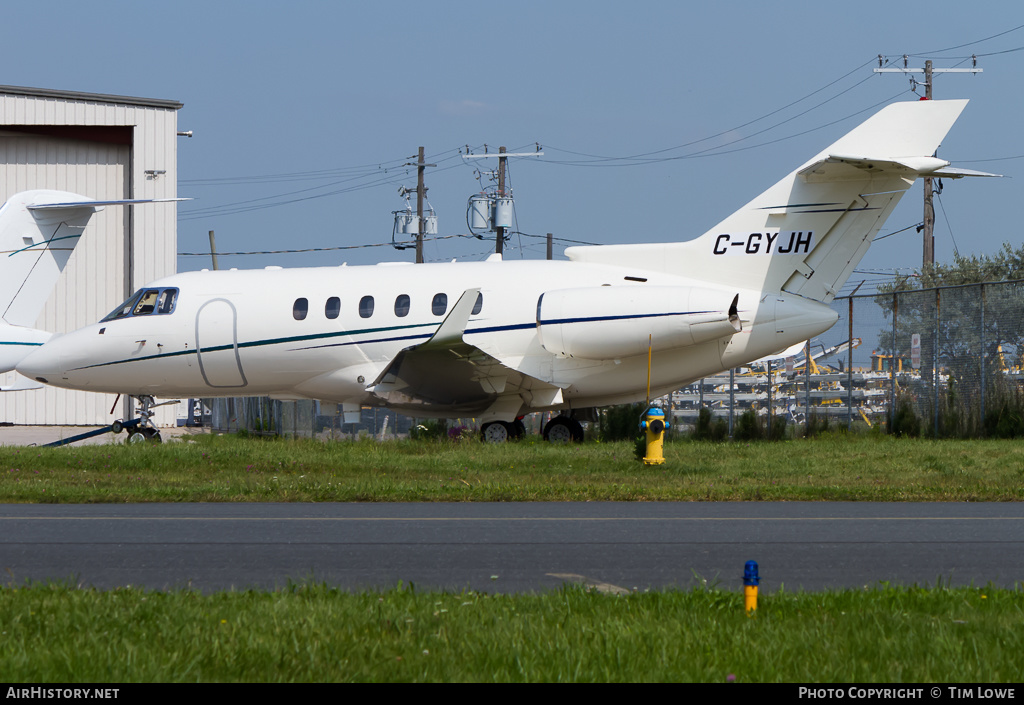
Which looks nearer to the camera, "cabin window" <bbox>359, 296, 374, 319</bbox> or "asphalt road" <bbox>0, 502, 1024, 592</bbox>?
"asphalt road" <bbox>0, 502, 1024, 592</bbox>

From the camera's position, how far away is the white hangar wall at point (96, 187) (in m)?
31.9

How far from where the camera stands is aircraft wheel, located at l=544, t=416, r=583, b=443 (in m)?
21.5

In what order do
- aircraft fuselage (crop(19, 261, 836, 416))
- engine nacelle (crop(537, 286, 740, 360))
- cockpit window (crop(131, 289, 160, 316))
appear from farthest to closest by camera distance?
cockpit window (crop(131, 289, 160, 316)) → aircraft fuselage (crop(19, 261, 836, 416)) → engine nacelle (crop(537, 286, 740, 360))

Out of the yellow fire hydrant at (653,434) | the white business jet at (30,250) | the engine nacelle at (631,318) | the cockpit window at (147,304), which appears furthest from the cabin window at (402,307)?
the yellow fire hydrant at (653,434)

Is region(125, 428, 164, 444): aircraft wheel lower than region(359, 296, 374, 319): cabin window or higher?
lower

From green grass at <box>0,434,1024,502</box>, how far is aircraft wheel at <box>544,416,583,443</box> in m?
2.26

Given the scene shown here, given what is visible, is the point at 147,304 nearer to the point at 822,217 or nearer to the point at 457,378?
the point at 457,378

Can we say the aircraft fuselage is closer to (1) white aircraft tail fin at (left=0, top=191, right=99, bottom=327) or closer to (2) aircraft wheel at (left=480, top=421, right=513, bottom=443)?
(2) aircraft wheel at (left=480, top=421, right=513, bottom=443)

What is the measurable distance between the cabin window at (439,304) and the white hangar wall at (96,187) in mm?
14197

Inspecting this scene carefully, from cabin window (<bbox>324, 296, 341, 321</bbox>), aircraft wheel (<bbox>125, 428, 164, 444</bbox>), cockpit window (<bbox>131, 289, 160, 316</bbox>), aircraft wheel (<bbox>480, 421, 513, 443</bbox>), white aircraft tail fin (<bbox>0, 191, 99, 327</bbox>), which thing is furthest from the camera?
aircraft wheel (<bbox>125, 428, 164, 444</bbox>)

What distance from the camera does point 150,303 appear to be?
70.7 feet

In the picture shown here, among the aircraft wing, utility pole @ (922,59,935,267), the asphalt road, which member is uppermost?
utility pole @ (922,59,935,267)

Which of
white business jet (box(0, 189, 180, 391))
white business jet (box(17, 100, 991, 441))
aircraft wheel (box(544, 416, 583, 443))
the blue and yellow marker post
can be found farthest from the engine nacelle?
the blue and yellow marker post

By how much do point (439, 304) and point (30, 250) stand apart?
6.95 m
